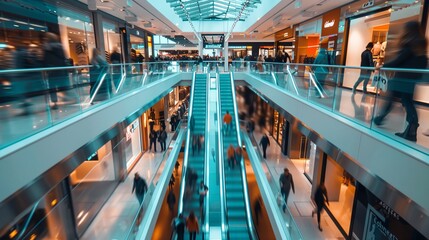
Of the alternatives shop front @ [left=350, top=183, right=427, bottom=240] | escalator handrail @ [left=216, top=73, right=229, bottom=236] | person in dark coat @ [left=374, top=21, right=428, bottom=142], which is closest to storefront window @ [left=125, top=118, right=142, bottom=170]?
escalator handrail @ [left=216, top=73, right=229, bottom=236]

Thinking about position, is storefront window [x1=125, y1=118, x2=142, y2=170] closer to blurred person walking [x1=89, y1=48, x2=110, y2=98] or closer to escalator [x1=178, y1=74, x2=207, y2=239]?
escalator [x1=178, y1=74, x2=207, y2=239]

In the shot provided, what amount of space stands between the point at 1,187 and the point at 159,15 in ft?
39.3

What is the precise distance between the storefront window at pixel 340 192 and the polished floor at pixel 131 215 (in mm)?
361

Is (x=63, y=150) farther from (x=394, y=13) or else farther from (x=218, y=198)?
(x=394, y=13)

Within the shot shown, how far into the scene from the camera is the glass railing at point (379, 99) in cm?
333

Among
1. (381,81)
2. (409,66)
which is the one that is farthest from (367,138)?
(409,66)

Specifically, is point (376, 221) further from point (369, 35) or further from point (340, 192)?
point (369, 35)

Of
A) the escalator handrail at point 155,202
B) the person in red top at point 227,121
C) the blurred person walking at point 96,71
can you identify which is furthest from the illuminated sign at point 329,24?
the blurred person walking at point 96,71

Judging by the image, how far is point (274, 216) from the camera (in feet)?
Result: 23.5

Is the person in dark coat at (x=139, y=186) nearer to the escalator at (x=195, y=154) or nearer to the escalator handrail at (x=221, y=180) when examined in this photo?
the escalator at (x=195, y=154)

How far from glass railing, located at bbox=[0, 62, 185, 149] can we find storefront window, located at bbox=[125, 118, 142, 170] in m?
6.44

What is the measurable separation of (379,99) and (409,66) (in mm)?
592

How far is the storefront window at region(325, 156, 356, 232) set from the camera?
8.27 meters

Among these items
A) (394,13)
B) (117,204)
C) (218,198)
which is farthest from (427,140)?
(117,204)
